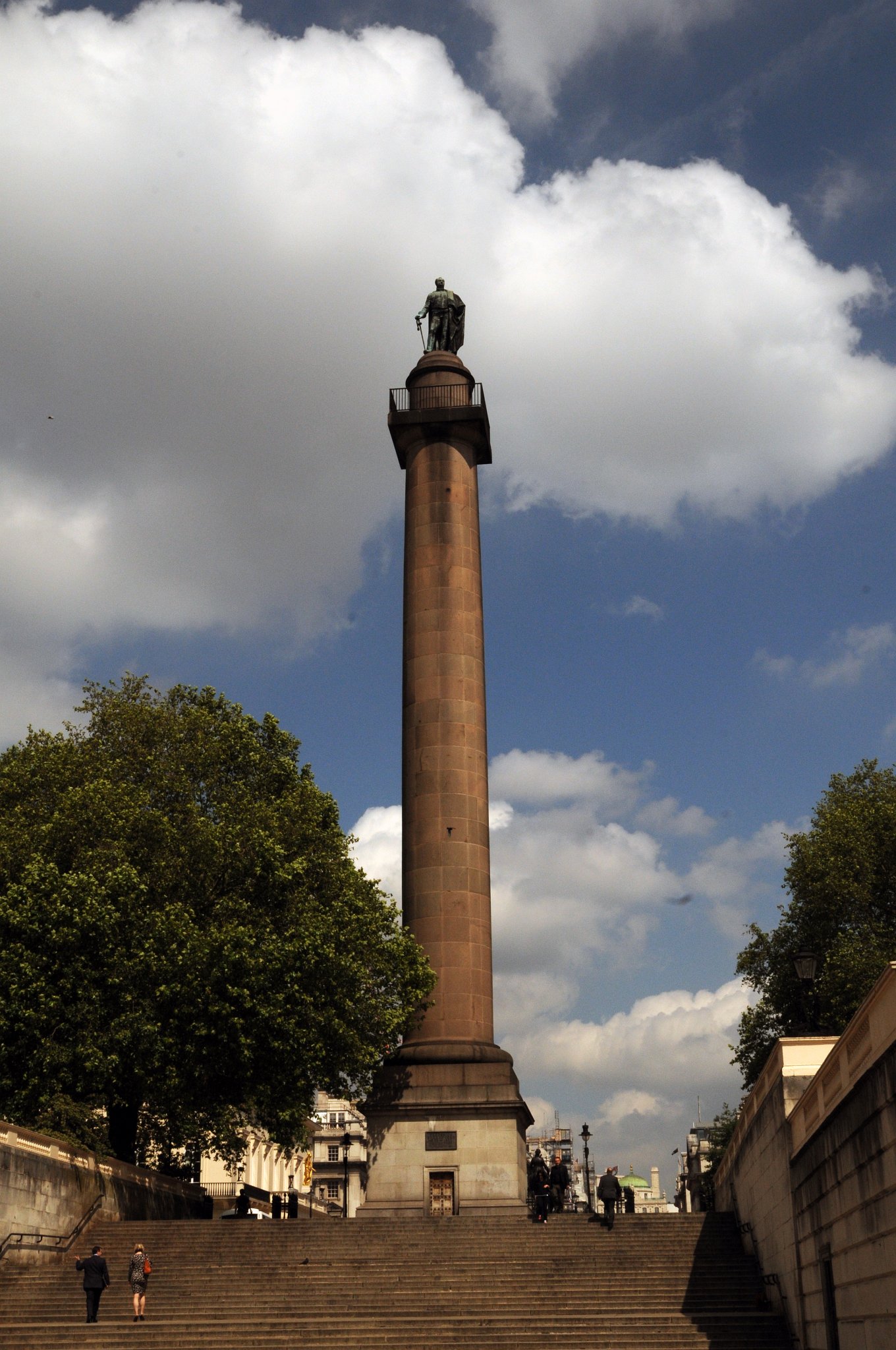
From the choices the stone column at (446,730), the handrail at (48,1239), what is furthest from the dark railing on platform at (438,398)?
the handrail at (48,1239)

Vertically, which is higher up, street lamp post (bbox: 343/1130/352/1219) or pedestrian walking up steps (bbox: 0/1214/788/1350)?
street lamp post (bbox: 343/1130/352/1219)

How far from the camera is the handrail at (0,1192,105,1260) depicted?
2636 cm

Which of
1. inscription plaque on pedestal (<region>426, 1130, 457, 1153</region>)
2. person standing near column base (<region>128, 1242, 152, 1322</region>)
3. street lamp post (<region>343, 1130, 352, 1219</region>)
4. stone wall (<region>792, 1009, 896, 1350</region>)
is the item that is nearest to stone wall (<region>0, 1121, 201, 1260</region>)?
person standing near column base (<region>128, 1242, 152, 1322</region>)

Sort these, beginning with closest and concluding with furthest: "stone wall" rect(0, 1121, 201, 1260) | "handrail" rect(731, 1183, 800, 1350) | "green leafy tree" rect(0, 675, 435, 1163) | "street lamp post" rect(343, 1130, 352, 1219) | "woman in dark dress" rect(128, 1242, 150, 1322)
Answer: "handrail" rect(731, 1183, 800, 1350), "woman in dark dress" rect(128, 1242, 150, 1322), "stone wall" rect(0, 1121, 201, 1260), "green leafy tree" rect(0, 675, 435, 1163), "street lamp post" rect(343, 1130, 352, 1219)

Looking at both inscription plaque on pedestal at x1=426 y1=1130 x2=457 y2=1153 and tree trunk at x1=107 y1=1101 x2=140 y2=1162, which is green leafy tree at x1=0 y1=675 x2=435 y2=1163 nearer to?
tree trunk at x1=107 y1=1101 x2=140 y2=1162

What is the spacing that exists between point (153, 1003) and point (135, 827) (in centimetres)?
531

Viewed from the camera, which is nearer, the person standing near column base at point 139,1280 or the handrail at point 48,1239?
the person standing near column base at point 139,1280

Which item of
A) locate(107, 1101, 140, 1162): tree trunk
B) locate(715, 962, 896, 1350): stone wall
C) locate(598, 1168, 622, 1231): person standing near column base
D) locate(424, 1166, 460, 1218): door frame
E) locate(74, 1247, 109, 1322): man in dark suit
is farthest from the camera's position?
locate(107, 1101, 140, 1162): tree trunk

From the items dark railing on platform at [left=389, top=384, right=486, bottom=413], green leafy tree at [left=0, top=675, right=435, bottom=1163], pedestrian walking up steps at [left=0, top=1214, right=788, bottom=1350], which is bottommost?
pedestrian walking up steps at [left=0, top=1214, right=788, bottom=1350]

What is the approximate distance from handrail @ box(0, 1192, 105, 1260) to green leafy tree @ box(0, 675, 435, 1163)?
1810mm

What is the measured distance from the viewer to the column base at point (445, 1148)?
114 feet

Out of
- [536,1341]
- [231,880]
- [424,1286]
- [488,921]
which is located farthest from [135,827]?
[536,1341]

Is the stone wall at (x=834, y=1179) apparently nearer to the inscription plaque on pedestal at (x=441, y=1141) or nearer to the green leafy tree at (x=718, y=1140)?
the inscription plaque on pedestal at (x=441, y=1141)

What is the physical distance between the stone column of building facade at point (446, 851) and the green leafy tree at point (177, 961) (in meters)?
1.13
